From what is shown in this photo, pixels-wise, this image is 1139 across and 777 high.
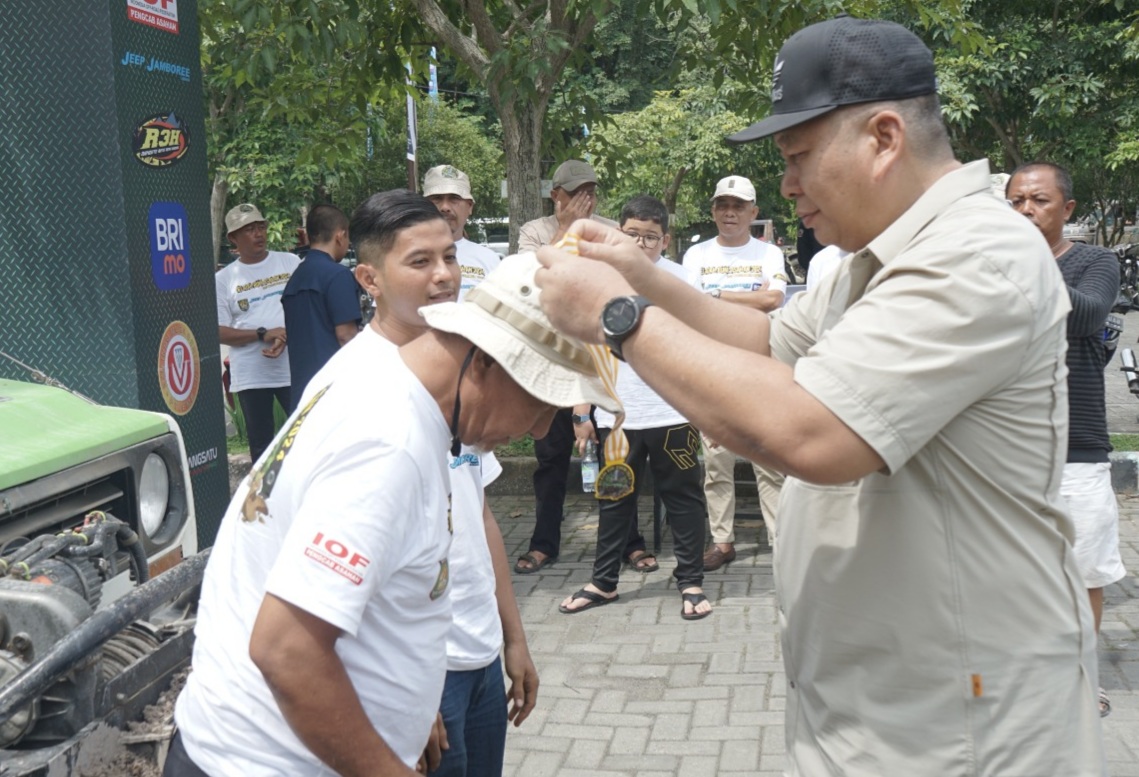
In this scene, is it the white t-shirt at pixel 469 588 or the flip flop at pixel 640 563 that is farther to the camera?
the flip flop at pixel 640 563

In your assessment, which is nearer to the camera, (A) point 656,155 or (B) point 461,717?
(B) point 461,717

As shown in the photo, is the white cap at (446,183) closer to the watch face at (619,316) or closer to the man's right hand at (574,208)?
the man's right hand at (574,208)

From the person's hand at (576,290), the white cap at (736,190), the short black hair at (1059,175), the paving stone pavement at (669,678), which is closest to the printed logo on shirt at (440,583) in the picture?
the person's hand at (576,290)

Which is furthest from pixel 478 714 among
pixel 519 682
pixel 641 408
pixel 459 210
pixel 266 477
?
pixel 459 210

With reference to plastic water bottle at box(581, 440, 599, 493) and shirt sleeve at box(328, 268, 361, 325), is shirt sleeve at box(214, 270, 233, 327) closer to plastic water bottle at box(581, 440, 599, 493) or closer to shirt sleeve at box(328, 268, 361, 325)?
shirt sleeve at box(328, 268, 361, 325)

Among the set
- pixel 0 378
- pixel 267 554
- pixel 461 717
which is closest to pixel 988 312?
pixel 267 554

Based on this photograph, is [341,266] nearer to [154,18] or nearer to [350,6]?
[350,6]

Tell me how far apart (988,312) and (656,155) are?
993 inches

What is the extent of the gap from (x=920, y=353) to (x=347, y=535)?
0.84 meters

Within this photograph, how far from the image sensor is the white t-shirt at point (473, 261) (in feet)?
22.8

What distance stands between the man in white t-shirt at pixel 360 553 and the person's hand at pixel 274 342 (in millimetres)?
5892

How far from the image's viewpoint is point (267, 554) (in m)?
1.88

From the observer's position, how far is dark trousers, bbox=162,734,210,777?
1.97m

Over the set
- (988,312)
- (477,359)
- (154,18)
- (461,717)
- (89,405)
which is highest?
(154,18)
